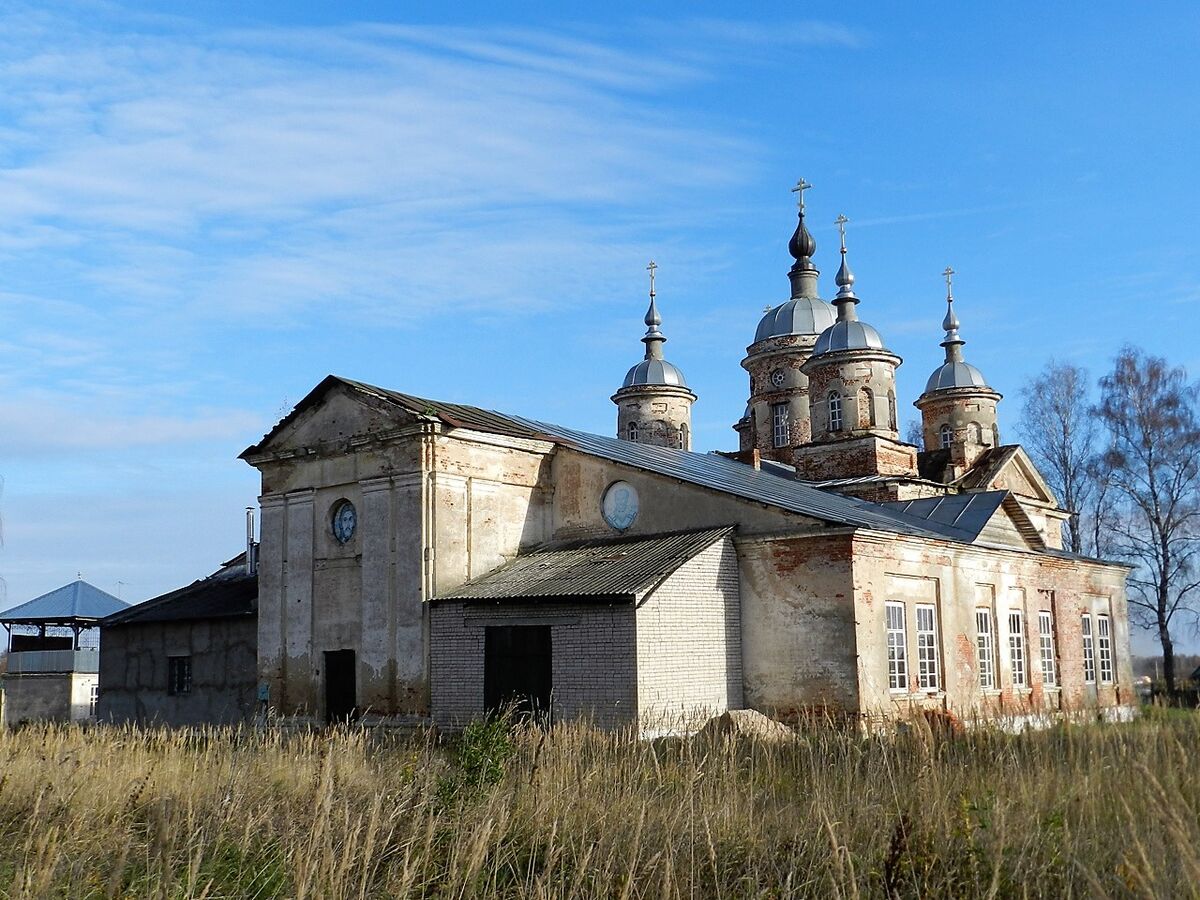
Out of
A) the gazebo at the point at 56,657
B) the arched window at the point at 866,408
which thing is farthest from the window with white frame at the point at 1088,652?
the gazebo at the point at 56,657

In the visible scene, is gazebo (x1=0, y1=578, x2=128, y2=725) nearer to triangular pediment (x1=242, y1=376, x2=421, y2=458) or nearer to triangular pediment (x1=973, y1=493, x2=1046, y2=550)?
triangular pediment (x1=242, y1=376, x2=421, y2=458)

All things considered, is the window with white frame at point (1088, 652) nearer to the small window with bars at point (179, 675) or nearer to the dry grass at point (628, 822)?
the dry grass at point (628, 822)

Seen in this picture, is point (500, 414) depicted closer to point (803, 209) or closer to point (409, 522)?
point (409, 522)

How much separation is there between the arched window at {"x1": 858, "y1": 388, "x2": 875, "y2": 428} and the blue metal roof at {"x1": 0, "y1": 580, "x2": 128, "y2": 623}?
70.6 ft

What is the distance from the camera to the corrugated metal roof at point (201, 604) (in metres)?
22.0

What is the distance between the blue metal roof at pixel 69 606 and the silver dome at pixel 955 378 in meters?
26.5

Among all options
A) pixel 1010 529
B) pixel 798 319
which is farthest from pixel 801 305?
pixel 1010 529

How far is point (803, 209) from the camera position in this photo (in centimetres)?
3762

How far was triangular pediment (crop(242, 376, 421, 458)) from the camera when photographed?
18.7 metres

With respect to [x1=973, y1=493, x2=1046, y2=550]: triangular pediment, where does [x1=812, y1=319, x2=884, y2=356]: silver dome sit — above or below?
above

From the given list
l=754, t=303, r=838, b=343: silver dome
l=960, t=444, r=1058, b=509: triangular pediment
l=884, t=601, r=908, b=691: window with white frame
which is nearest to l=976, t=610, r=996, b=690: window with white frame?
l=884, t=601, r=908, b=691: window with white frame

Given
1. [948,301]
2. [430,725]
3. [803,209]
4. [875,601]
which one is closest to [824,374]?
[803,209]

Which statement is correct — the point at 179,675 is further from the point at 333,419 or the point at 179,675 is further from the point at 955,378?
the point at 955,378

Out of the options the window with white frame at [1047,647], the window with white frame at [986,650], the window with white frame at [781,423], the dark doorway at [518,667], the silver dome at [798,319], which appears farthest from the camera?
the silver dome at [798,319]
